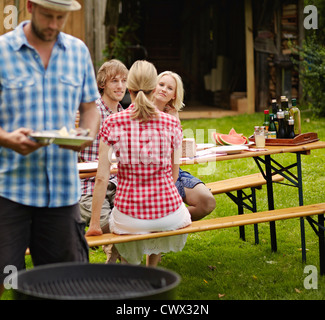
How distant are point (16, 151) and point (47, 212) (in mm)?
396

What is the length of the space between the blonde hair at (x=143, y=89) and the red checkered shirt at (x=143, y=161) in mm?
54

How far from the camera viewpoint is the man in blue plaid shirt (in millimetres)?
3061

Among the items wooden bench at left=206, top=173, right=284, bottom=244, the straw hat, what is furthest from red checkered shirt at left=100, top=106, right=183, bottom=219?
wooden bench at left=206, top=173, right=284, bottom=244

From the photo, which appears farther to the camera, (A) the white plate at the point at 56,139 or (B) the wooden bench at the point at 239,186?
(B) the wooden bench at the point at 239,186

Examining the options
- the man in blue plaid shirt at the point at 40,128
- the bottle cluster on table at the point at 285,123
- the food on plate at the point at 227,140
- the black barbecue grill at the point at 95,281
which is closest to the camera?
the black barbecue grill at the point at 95,281

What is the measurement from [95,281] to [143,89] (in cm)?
179

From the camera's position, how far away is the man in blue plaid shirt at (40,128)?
3061mm

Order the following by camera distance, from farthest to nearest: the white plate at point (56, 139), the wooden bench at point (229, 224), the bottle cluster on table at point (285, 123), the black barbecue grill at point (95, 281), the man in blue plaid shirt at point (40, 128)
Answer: the bottle cluster on table at point (285, 123) → the wooden bench at point (229, 224) → the man in blue plaid shirt at point (40, 128) → the white plate at point (56, 139) → the black barbecue grill at point (95, 281)

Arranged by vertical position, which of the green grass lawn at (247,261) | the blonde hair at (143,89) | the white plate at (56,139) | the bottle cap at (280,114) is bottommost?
the green grass lawn at (247,261)

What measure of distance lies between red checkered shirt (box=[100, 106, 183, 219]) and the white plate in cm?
122

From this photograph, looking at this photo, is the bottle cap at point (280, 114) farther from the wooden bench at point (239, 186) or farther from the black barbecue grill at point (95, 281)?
the black barbecue grill at point (95, 281)

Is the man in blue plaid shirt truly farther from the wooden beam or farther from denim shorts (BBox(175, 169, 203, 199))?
the wooden beam

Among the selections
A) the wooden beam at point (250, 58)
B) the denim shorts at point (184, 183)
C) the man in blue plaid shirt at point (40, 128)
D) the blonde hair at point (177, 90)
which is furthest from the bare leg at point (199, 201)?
the wooden beam at point (250, 58)
